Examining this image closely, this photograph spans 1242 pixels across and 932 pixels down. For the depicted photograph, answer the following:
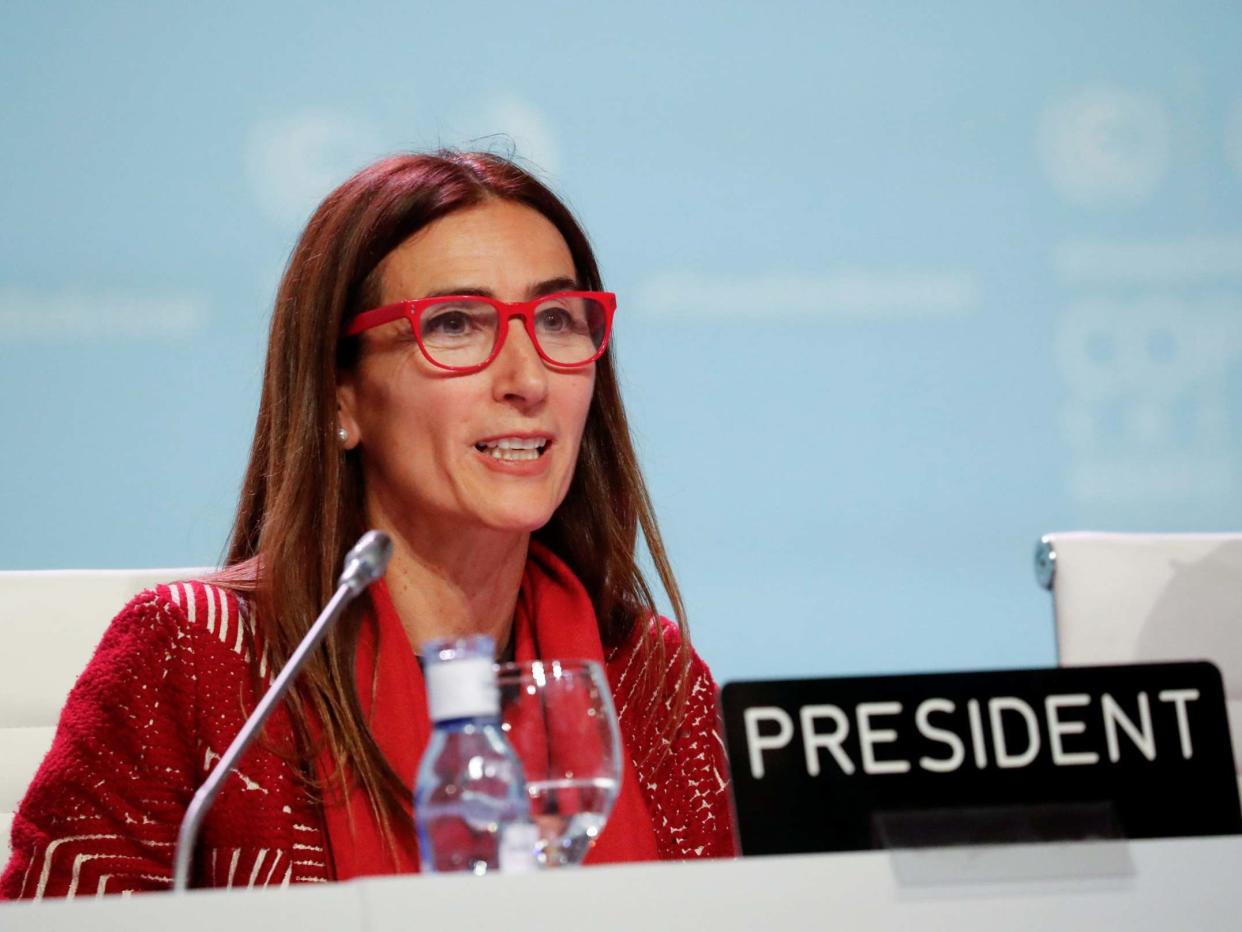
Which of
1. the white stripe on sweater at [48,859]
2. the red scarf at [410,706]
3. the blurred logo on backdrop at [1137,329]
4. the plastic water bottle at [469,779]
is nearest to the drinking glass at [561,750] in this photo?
the plastic water bottle at [469,779]

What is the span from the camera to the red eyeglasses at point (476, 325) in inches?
64.3

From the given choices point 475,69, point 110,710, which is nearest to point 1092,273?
point 475,69

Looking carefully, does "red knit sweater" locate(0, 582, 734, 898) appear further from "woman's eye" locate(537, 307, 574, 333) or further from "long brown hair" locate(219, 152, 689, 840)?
"woman's eye" locate(537, 307, 574, 333)

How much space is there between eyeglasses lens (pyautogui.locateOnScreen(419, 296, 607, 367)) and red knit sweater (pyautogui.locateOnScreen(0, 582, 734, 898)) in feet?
1.05

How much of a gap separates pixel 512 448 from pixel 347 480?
192 mm

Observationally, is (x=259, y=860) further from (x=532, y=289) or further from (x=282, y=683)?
(x=532, y=289)

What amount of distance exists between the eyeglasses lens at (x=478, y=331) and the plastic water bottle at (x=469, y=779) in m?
0.68

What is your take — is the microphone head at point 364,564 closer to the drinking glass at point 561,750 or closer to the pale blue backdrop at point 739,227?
the drinking glass at point 561,750

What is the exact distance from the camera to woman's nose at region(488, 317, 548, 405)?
1.64 meters

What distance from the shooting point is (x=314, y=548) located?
166 cm

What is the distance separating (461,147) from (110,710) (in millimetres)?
766

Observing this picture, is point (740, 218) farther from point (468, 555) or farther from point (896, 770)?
point (896, 770)

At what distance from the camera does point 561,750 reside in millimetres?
1042

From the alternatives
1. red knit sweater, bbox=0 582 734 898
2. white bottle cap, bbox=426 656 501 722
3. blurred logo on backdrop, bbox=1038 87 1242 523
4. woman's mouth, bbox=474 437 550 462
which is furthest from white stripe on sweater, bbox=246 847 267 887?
blurred logo on backdrop, bbox=1038 87 1242 523
